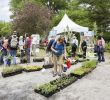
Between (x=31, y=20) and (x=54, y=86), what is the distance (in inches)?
1225

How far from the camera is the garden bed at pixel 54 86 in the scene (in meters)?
12.6

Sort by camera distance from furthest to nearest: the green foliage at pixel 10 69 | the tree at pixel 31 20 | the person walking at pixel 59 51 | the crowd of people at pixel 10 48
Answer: the tree at pixel 31 20
the crowd of people at pixel 10 48
the green foliage at pixel 10 69
the person walking at pixel 59 51

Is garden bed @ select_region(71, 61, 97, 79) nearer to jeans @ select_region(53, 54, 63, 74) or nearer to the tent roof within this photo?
jeans @ select_region(53, 54, 63, 74)

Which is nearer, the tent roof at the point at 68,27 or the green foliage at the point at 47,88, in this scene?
the green foliage at the point at 47,88

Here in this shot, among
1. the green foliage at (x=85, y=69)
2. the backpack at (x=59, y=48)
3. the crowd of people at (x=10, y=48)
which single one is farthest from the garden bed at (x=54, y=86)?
the crowd of people at (x=10, y=48)

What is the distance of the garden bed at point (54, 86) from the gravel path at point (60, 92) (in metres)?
0.17

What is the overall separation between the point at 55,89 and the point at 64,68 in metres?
3.29

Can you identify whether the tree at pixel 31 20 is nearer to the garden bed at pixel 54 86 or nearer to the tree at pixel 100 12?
the tree at pixel 100 12

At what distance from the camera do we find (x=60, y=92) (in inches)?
507

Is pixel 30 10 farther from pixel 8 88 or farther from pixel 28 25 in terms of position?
pixel 8 88

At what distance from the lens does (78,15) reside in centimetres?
4841

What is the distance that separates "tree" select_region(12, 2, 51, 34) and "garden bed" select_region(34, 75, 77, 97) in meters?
28.8

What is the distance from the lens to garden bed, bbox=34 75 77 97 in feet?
41.3

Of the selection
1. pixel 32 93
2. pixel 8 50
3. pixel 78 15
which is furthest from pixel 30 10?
pixel 32 93
